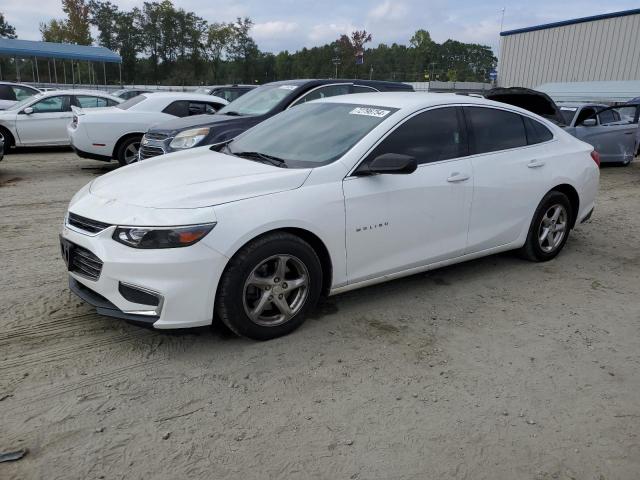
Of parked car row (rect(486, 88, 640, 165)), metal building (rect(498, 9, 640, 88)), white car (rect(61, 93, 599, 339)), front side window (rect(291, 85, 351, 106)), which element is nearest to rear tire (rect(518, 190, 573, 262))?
white car (rect(61, 93, 599, 339))

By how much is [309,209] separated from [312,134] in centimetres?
96

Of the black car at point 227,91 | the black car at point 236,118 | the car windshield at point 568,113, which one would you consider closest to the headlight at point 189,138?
the black car at point 236,118

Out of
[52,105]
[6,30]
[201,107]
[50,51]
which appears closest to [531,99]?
[201,107]

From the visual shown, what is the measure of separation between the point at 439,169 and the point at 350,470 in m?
2.54

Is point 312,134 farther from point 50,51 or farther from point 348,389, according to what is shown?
point 50,51

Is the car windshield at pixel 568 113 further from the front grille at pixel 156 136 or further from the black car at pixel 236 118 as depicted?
the front grille at pixel 156 136

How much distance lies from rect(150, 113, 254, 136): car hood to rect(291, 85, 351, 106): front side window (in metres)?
0.95

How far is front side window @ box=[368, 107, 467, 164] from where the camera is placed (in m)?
4.11

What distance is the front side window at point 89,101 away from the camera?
495 inches

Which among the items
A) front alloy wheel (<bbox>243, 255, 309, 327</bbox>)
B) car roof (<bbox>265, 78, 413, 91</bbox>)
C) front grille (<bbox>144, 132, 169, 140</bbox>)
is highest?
car roof (<bbox>265, 78, 413, 91</bbox>)

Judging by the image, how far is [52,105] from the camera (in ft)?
40.2

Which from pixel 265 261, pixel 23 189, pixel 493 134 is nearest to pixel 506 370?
pixel 265 261

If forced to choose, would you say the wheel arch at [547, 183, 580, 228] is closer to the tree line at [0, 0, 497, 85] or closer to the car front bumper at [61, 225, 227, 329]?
the car front bumper at [61, 225, 227, 329]

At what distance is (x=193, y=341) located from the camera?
144 inches
